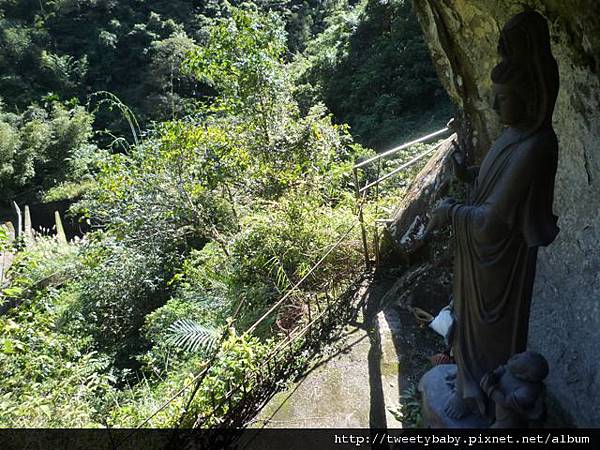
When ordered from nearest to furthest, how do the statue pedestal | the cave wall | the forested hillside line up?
the statue pedestal < the cave wall < the forested hillside

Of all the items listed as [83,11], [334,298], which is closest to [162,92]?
[83,11]

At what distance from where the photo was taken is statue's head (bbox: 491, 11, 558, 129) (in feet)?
5.45

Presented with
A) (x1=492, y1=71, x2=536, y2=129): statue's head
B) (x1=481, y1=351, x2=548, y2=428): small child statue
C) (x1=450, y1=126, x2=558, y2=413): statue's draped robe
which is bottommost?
(x1=481, y1=351, x2=548, y2=428): small child statue

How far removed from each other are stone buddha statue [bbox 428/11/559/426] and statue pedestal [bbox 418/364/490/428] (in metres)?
0.09

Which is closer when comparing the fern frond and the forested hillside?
the forested hillside

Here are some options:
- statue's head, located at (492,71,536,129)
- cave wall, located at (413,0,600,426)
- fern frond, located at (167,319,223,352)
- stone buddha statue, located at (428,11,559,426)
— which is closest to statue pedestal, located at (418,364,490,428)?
stone buddha statue, located at (428,11,559,426)

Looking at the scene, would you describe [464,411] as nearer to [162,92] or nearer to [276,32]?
[276,32]

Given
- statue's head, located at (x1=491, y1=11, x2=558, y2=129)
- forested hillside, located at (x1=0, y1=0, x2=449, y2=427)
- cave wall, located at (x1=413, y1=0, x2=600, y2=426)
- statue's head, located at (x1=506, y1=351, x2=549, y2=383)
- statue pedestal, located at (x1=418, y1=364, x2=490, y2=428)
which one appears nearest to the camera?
statue's head, located at (x1=491, y1=11, x2=558, y2=129)

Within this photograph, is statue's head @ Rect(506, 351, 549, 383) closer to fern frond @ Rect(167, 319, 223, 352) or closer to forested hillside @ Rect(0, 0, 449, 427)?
forested hillside @ Rect(0, 0, 449, 427)

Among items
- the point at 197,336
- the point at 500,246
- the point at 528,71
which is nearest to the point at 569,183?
the point at 500,246

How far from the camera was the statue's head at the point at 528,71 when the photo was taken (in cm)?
166

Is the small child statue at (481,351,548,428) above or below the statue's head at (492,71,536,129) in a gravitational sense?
below

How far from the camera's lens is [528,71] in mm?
1682

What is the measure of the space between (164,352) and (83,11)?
27.1 metres
